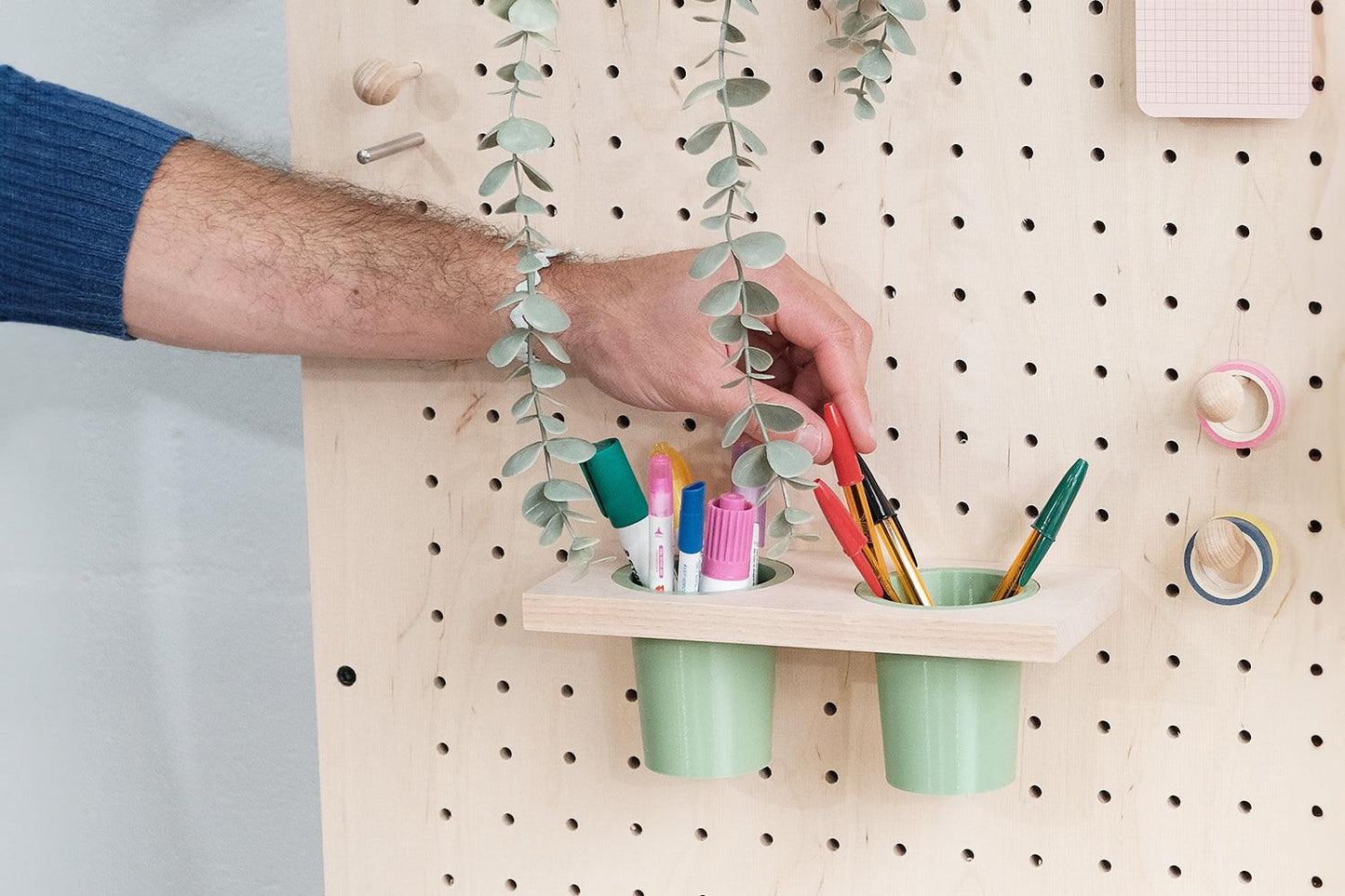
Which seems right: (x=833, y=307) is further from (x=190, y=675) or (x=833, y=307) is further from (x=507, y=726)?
(x=190, y=675)

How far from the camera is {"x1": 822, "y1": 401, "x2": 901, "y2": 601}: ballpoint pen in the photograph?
672 mm

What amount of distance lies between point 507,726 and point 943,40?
47 centimetres

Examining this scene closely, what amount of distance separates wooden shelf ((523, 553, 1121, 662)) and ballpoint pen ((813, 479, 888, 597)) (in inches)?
0.5

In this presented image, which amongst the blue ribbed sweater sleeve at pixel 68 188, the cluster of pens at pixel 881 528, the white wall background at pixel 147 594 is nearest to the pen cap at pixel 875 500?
the cluster of pens at pixel 881 528

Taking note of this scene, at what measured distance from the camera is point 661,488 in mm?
695

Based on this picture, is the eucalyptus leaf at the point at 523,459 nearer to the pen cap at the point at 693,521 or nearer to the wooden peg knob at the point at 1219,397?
the pen cap at the point at 693,521

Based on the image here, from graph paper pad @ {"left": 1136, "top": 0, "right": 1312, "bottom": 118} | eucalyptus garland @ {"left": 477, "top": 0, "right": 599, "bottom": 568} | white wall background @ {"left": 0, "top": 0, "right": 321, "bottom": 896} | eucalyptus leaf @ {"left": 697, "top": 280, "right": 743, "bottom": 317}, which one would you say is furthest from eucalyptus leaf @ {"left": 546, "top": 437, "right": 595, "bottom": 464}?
white wall background @ {"left": 0, "top": 0, "right": 321, "bottom": 896}

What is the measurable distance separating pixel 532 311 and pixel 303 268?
18cm

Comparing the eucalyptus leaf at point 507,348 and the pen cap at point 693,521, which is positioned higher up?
the eucalyptus leaf at point 507,348

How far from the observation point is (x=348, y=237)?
75cm

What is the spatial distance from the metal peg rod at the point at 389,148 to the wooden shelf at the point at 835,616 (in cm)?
26

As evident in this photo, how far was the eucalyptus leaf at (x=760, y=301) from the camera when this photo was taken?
2.02 feet

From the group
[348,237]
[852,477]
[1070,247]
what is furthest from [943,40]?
[348,237]

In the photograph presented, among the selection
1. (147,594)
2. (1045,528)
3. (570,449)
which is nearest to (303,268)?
(570,449)
